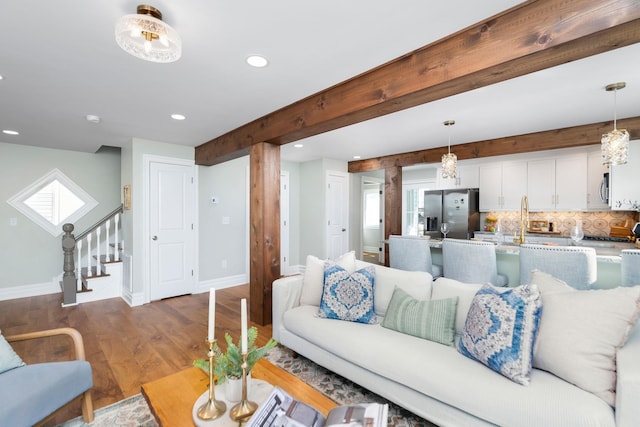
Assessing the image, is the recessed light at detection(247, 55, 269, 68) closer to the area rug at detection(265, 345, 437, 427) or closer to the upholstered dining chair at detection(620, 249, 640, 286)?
the area rug at detection(265, 345, 437, 427)

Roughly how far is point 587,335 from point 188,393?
195cm

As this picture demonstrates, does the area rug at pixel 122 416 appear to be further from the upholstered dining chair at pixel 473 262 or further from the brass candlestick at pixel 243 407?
the upholstered dining chair at pixel 473 262

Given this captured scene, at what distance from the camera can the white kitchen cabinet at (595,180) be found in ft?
14.7

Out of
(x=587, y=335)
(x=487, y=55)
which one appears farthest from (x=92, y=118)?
(x=587, y=335)

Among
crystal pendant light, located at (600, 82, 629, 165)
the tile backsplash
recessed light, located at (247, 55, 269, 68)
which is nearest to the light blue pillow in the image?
recessed light, located at (247, 55, 269, 68)

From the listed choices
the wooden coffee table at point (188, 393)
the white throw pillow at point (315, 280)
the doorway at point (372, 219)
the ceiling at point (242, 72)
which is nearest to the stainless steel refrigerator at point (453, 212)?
the ceiling at point (242, 72)

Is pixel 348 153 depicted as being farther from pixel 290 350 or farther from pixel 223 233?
pixel 290 350

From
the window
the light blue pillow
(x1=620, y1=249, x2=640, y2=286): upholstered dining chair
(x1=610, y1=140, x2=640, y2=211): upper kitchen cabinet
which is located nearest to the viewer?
the light blue pillow

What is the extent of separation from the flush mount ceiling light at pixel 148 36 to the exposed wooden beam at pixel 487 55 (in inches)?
49.9

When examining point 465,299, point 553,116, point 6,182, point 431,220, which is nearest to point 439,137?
point 553,116

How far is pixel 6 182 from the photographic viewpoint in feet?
14.7

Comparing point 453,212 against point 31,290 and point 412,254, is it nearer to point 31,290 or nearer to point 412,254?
point 412,254

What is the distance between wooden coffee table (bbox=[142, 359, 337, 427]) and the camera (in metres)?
1.29

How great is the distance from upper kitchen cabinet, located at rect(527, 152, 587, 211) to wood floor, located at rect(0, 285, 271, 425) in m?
5.00
